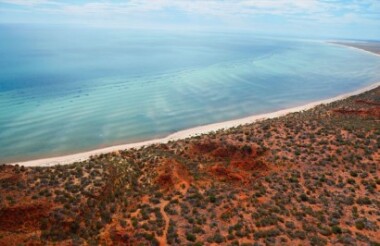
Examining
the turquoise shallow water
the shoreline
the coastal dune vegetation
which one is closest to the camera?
the coastal dune vegetation

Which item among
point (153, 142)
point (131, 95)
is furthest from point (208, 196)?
point (131, 95)

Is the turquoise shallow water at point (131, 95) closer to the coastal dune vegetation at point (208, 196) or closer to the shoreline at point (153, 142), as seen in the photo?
the shoreline at point (153, 142)

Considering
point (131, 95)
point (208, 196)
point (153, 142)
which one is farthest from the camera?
point (131, 95)

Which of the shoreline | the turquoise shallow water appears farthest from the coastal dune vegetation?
the turquoise shallow water

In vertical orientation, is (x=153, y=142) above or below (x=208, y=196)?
below

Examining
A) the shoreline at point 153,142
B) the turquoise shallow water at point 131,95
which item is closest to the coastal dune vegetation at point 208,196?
the shoreline at point 153,142

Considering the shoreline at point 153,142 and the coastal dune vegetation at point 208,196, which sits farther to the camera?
the shoreline at point 153,142

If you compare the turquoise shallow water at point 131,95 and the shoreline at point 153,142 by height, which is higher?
the turquoise shallow water at point 131,95

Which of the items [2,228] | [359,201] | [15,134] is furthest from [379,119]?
[15,134]

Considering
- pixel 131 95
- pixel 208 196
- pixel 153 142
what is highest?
pixel 131 95

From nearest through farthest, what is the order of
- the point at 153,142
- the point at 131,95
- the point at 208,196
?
the point at 208,196 < the point at 153,142 < the point at 131,95

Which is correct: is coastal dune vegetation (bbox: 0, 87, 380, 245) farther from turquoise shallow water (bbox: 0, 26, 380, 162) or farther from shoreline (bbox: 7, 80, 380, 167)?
turquoise shallow water (bbox: 0, 26, 380, 162)

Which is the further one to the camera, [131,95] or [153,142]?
[131,95]

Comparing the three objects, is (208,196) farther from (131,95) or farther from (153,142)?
(131,95)
